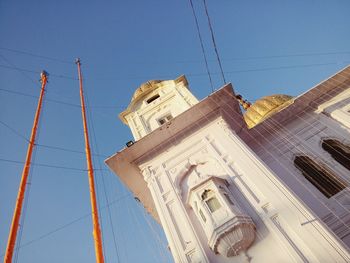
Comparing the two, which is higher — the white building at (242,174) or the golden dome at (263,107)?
the golden dome at (263,107)

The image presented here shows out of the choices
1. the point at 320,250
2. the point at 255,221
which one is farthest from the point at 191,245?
the point at 320,250

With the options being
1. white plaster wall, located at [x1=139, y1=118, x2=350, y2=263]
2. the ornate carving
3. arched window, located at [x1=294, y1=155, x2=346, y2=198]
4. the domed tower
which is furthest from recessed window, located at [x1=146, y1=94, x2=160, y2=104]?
the ornate carving

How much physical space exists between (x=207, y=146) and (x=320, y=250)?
239 inches

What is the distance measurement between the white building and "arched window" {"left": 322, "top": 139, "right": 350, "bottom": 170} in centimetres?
4

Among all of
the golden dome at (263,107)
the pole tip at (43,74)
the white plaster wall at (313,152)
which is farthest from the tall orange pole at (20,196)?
the golden dome at (263,107)

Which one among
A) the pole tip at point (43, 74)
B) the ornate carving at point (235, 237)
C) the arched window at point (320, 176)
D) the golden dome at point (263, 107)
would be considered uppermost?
the pole tip at point (43, 74)

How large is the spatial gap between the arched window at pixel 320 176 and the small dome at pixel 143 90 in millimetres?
10092

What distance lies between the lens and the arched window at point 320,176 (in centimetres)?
1161

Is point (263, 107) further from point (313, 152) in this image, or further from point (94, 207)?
point (94, 207)

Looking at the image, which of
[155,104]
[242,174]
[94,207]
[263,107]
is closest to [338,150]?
[242,174]

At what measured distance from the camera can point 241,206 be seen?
9.30 m

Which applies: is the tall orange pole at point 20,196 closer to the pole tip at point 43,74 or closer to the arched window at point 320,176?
the pole tip at point 43,74

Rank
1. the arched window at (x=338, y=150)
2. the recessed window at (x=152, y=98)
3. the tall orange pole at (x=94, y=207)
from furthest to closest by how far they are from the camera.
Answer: the recessed window at (x=152, y=98)
the arched window at (x=338, y=150)
the tall orange pole at (x=94, y=207)

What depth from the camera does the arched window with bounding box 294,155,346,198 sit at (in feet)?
38.1
